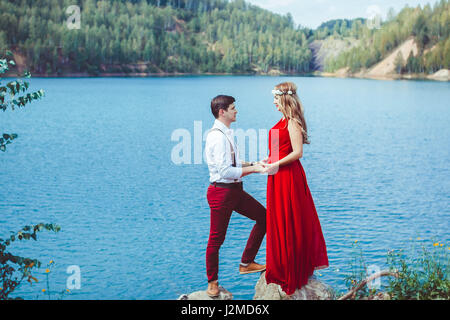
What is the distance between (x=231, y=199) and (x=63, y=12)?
199388 mm

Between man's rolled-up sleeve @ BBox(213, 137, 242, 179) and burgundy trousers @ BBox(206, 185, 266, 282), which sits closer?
man's rolled-up sleeve @ BBox(213, 137, 242, 179)

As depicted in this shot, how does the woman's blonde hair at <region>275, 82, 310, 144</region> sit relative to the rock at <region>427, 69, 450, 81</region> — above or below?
below

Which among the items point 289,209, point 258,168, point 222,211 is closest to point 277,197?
point 289,209

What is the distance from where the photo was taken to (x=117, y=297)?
11.1 m

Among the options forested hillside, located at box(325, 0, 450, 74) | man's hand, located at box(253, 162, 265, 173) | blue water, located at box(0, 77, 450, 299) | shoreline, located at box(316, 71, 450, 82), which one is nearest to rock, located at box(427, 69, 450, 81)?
shoreline, located at box(316, 71, 450, 82)

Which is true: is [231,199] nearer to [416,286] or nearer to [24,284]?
[416,286]

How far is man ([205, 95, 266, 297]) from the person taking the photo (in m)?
A: 6.09

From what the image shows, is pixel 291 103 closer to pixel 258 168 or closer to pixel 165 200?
pixel 258 168

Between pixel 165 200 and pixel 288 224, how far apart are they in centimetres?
1396

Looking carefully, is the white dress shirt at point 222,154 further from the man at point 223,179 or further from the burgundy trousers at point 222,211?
the burgundy trousers at point 222,211

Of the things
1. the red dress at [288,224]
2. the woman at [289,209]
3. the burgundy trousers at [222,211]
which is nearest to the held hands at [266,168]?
the woman at [289,209]

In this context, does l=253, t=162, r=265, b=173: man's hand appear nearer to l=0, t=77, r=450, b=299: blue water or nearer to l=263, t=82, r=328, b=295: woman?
l=263, t=82, r=328, b=295: woman

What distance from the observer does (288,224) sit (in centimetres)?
651

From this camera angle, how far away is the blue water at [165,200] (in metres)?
12.6
